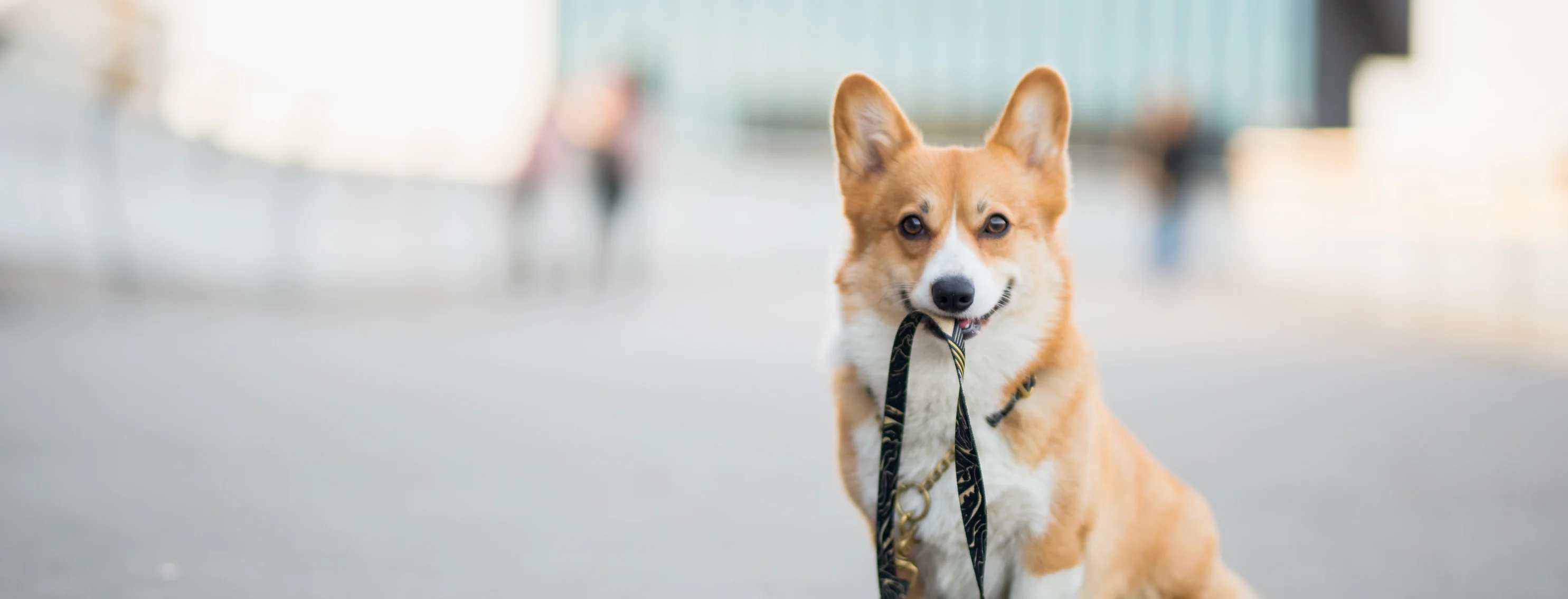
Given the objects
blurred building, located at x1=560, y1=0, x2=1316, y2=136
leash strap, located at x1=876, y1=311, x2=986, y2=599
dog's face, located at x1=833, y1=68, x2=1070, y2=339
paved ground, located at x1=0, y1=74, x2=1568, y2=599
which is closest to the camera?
leash strap, located at x1=876, y1=311, x2=986, y2=599

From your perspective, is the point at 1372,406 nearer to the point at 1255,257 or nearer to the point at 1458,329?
the point at 1458,329

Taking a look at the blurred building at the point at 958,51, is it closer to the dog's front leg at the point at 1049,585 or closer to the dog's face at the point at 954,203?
the dog's face at the point at 954,203

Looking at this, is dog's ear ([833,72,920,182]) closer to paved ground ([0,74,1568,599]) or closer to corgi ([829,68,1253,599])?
corgi ([829,68,1253,599])

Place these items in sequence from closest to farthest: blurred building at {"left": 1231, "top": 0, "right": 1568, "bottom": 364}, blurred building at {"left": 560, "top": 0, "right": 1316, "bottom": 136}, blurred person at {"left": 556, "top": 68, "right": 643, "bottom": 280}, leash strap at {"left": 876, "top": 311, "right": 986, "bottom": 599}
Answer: leash strap at {"left": 876, "top": 311, "right": 986, "bottom": 599}, blurred building at {"left": 1231, "top": 0, "right": 1568, "bottom": 364}, blurred person at {"left": 556, "top": 68, "right": 643, "bottom": 280}, blurred building at {"left": 560, "top": 0, "right": 1316, "bottom": 136}

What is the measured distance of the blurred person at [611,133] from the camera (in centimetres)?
1057

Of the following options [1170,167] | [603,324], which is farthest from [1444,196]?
[603,324]

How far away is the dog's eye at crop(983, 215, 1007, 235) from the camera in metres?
2.28

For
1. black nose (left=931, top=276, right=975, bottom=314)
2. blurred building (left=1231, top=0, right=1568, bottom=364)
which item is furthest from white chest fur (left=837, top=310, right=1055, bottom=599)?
blurred building (left=1231, top=0, right=1568, bottom=364)

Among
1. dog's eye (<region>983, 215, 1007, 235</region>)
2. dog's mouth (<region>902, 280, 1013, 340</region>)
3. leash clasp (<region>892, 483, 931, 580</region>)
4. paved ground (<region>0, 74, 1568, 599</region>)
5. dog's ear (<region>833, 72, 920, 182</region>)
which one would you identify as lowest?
paved ground (<region>0, 74, 1568, 599</region>)

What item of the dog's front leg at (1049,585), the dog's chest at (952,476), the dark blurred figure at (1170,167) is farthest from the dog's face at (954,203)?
the dark blurred figure at (1170,167)

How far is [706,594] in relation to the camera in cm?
279

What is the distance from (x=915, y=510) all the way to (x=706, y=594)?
2.91ft

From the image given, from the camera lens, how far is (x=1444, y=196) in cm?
996

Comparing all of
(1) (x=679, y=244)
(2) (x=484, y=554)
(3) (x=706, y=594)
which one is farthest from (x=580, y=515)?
(1) (x=679, y=244)
